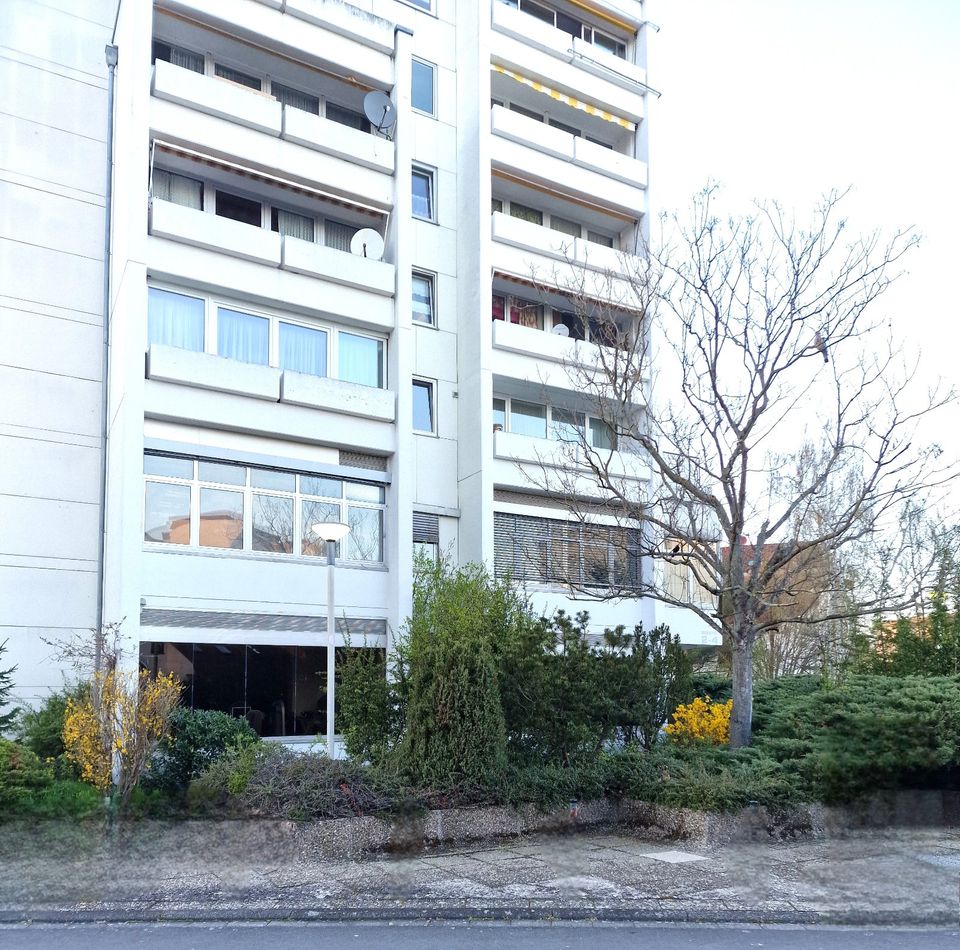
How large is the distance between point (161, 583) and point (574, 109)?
16.1m

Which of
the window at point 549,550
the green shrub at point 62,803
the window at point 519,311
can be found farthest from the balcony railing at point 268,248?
the green shrub at point 62,803

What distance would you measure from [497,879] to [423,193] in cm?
1763

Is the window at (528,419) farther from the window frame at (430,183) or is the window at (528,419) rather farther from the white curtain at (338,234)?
the white curtain at (338,234)

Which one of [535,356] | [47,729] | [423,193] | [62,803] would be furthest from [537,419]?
[62,803]

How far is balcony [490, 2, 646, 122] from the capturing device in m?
25.6

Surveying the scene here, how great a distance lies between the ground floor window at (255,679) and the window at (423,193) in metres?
10.1

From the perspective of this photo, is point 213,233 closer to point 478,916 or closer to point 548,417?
point 548,417

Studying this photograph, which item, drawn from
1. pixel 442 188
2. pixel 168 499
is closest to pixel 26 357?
pixel 168 499

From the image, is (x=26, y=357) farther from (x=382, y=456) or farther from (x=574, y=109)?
(x=574, y=109)

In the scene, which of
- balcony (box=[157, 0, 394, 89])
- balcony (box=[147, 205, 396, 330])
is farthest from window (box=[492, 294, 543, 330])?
balcony (box=[157, 0, 394, 89])

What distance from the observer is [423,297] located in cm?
2406

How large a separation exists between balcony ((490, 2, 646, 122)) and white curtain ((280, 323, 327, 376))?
8.84m

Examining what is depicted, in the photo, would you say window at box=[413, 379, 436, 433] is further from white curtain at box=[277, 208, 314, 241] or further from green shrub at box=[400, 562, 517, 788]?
green shrub at box=[400, 562, 517, 788]

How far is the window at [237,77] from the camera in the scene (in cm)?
2198
